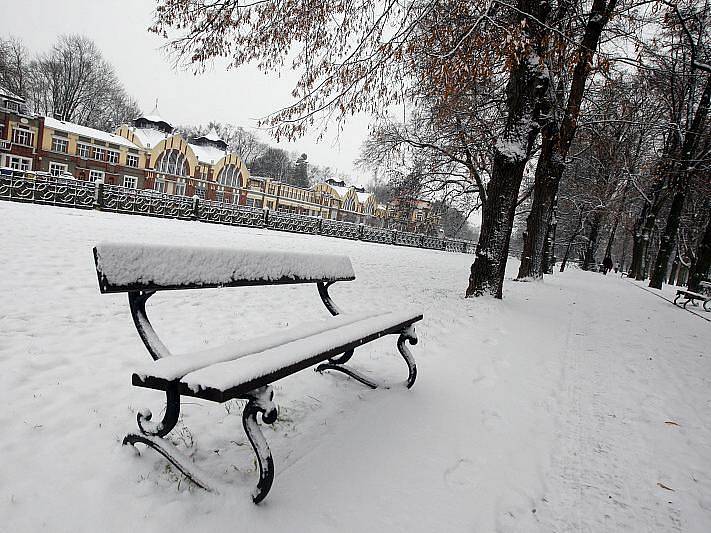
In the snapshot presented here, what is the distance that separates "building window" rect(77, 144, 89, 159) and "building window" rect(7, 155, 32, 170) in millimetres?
4005

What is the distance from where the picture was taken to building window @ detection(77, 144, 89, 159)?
4196cm

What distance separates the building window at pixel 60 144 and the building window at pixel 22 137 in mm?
1678

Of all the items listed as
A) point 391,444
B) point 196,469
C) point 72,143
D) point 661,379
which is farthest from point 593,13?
point 72,143

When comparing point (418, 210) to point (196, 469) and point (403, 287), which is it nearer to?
point (403, 287)

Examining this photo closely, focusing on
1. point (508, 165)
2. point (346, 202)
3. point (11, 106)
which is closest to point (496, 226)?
point (508, 165)

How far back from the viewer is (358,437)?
275 centimetres

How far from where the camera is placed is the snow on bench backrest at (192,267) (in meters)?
2.09

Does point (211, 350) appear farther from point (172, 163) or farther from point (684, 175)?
point (172, 163)

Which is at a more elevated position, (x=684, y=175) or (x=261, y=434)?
(x=684, y=175)

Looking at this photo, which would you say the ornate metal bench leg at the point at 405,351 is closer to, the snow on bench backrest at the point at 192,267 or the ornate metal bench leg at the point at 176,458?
the snow on bench backrest at the point at 192,267

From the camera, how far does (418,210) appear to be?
18.1m

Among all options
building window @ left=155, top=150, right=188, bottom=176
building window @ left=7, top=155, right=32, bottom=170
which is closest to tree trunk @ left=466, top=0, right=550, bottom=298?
building window @ left=7, top=155, right=32, bottom=170

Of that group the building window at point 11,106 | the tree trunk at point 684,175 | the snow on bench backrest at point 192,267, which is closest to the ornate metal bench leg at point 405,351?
the snow on bench backrest at point 192,267

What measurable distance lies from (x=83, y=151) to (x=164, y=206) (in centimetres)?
2401
